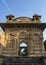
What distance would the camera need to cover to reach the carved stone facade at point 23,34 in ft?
89.4

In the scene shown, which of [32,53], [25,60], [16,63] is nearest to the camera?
[16,63]

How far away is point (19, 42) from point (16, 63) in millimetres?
7781

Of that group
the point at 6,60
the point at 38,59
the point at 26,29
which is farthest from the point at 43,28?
the point at 6,60

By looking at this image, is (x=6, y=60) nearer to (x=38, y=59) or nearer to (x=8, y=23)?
(x=38, y=59)

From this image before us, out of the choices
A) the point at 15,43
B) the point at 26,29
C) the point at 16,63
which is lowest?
the point at 16,63

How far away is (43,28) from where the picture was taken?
28156 mm

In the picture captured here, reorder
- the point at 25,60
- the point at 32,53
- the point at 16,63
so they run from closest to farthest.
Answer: the point at 16,63 → the point at 25,60 → the point at 32,53

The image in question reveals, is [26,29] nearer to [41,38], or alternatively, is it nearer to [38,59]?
[41,38]

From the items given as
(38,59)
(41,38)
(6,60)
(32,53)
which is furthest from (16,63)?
(41,38)

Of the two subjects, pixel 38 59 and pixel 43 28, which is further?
pixel 43 28

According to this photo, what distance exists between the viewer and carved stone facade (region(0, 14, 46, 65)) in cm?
2723

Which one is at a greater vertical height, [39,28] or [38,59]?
[39,28]

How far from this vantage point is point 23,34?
28078 mm

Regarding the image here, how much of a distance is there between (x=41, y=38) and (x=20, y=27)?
12.3 ft
